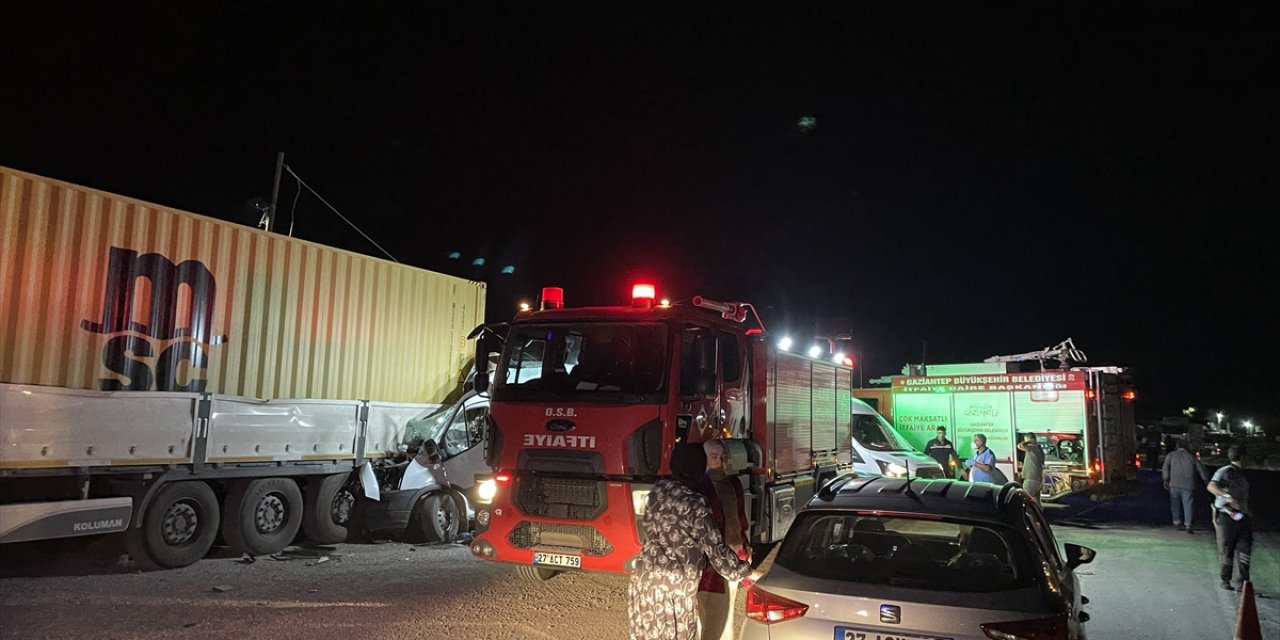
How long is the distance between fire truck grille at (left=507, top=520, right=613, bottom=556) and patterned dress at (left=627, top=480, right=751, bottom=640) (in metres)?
2.18

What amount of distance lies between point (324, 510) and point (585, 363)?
4.89 m

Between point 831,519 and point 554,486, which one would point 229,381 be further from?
point 831,519

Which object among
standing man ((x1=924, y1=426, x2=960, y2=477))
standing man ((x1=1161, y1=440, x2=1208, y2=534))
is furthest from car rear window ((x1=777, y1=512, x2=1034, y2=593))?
standing man ((x1=1161, y1=440, x2=1208, y2=534))

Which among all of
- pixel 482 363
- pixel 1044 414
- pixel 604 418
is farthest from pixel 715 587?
pixel 1044 414

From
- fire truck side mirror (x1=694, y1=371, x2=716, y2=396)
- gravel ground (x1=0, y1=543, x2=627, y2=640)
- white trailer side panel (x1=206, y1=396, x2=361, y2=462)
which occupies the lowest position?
gravel ground (x1=0, y1=543, x2=627, y2=640)

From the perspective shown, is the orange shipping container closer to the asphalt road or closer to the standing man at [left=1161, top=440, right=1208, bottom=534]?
the asphalt road

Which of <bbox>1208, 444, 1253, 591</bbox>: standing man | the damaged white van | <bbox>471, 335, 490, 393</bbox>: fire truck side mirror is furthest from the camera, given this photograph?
the damaged white van

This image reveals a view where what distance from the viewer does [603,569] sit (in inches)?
250

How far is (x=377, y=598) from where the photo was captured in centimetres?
713

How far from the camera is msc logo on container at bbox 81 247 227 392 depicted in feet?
26.3

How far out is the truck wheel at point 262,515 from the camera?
8883 millimetres

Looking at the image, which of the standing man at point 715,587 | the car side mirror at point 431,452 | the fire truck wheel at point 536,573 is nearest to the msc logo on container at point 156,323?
the car side mirror at point 431,452

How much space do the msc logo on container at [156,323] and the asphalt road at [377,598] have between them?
1.96 metres

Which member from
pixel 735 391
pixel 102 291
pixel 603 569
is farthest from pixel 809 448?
pixel 102 291
